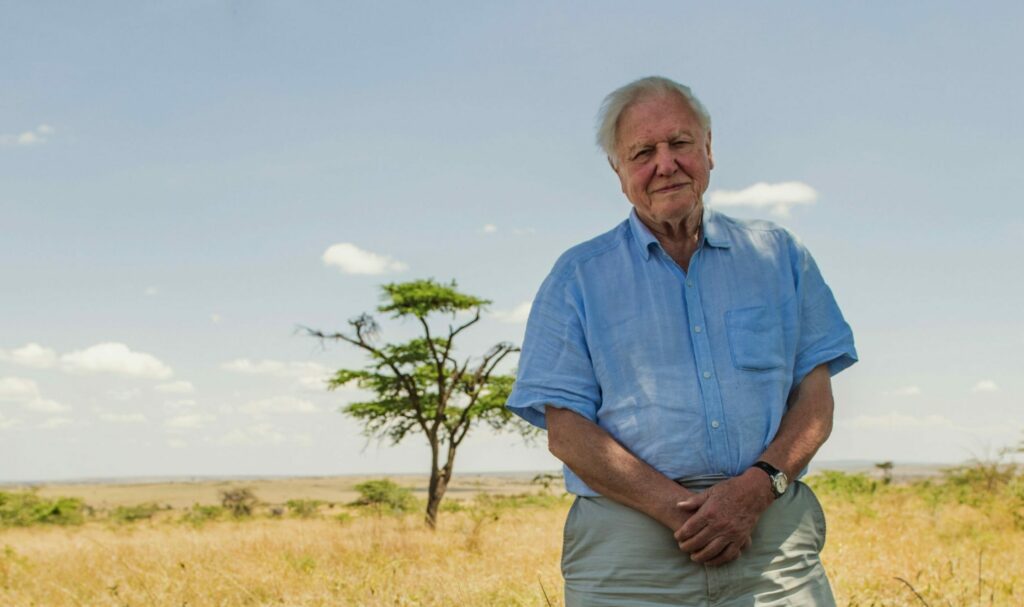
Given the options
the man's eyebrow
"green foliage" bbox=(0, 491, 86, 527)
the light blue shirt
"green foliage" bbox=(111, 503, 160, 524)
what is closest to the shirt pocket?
the light blue shirt

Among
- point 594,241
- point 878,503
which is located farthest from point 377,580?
point 878,503

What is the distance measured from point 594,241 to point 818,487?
61.8 ft

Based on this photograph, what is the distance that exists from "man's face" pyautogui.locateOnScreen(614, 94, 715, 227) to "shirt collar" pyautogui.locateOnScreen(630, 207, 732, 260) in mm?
38

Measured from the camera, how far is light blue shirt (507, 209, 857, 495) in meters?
1.96

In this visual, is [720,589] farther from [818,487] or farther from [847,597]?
[818,487]

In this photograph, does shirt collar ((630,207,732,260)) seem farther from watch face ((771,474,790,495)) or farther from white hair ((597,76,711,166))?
watch face ((771,474,790,495))

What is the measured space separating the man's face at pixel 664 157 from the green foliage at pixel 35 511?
1126 inches

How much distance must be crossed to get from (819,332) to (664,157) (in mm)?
557

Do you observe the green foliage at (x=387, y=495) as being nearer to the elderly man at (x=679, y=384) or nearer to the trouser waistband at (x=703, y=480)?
the elderly man at (x=679, y=384)

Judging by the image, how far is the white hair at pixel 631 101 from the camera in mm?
2137

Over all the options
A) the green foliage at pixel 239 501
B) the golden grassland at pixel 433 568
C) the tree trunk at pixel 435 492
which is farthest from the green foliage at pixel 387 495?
the golden grassland at pixel 433 568

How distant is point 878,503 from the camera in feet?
44.3

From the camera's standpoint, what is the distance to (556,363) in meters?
2.04

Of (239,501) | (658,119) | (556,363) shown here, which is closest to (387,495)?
(239,501)
